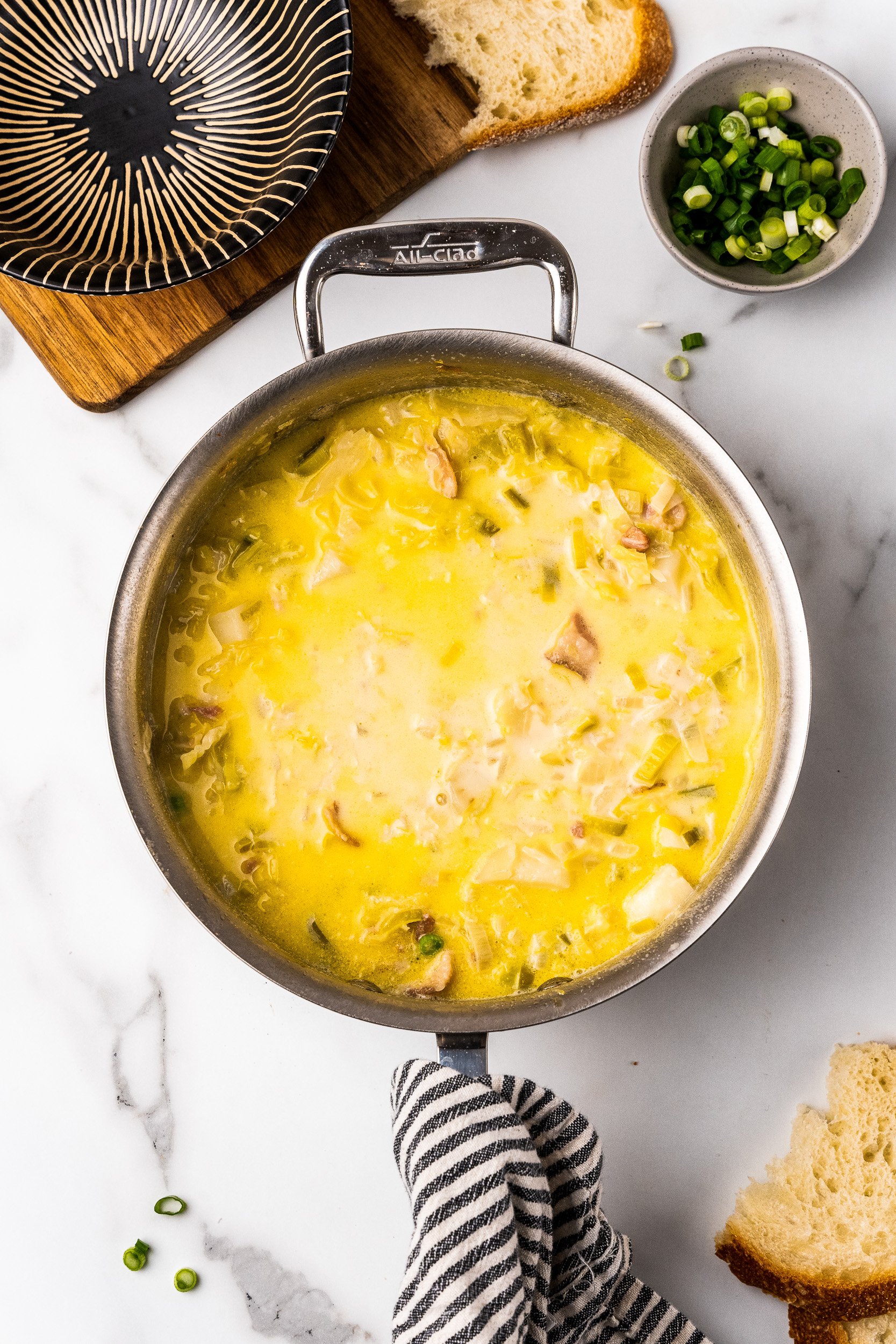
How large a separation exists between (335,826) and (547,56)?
6.26 feet

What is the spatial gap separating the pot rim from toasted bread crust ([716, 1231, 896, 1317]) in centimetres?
88

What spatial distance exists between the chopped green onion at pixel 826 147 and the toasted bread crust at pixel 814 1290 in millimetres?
2574

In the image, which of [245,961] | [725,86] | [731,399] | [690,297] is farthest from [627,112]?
[245,961]

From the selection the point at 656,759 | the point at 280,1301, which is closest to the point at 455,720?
the point at 656,759

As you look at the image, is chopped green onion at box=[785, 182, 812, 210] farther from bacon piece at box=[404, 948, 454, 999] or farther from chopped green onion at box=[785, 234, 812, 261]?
bacon piece at box=[404, 948, 454, 999]

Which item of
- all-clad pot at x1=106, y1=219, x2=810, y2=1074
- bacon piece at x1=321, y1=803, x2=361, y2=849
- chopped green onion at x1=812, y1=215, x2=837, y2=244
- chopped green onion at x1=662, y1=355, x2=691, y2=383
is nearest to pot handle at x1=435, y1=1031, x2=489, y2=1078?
all-clad pot at x1=106, y1=219, x2=810, y2=1074

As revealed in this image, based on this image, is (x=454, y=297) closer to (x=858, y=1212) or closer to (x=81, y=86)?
(x=81, y=86)

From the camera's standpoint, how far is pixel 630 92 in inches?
102

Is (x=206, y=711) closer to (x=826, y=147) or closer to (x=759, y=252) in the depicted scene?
(x=759, y=252)

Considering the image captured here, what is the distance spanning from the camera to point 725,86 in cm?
252

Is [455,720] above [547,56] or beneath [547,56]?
beneath

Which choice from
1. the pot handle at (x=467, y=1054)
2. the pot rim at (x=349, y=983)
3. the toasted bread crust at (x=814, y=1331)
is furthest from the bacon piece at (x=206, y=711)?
the toasted bread crust at (x=814, y=1331)

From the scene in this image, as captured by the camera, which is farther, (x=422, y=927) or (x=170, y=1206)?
(x=170, y=1206)

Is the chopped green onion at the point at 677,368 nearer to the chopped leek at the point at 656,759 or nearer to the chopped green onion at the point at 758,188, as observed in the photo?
the chopped green onion at the point at 758,188
